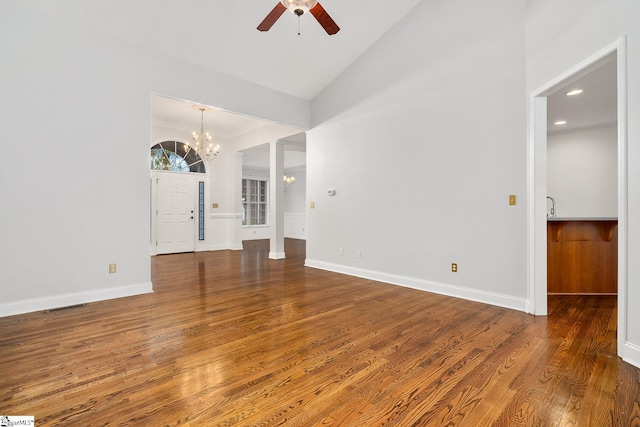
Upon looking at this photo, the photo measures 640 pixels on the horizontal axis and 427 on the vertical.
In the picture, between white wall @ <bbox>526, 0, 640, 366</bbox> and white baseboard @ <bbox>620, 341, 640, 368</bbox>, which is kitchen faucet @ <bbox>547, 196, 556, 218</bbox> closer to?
white wall @ <bbox>526, 0, 640, 366</bbox>

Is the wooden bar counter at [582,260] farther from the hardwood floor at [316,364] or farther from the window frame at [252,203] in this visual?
the window frame at [252,203]

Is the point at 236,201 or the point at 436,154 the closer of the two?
the point at 436,154

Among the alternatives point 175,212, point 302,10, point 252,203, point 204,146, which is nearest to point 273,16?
point 302,10

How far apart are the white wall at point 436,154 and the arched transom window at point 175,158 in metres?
4.20

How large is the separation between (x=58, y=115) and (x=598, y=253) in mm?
6696

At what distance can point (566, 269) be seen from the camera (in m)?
3.92

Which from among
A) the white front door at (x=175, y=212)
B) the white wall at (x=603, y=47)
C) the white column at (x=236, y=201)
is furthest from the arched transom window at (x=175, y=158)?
the white wall at (x=603, y=47)

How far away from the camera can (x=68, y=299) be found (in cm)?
344

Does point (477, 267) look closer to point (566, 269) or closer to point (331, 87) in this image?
point (566, 269)

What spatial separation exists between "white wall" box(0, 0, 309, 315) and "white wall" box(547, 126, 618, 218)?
6678 mm

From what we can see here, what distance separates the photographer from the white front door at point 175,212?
295 inches

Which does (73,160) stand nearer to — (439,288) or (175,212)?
(175,212)

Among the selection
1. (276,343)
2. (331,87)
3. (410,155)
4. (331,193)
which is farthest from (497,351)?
(331,87)

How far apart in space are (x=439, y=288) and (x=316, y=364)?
2490mm
